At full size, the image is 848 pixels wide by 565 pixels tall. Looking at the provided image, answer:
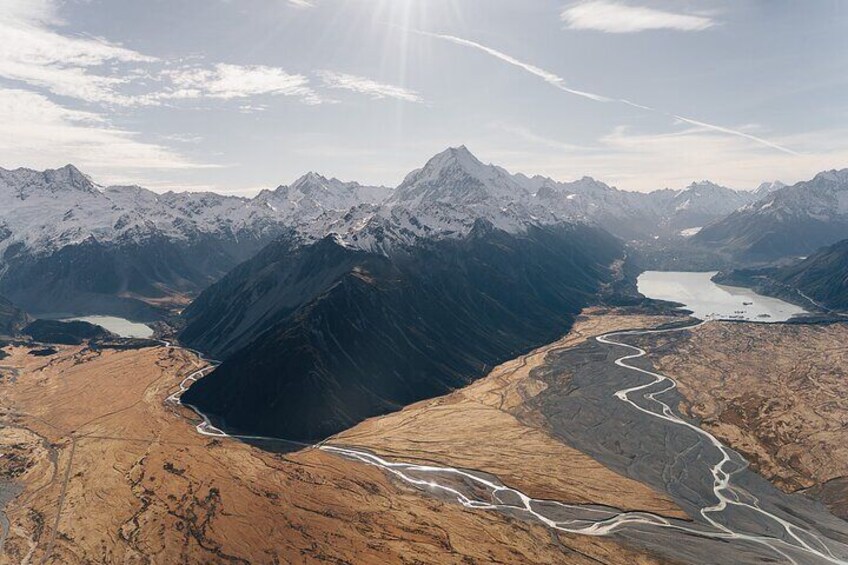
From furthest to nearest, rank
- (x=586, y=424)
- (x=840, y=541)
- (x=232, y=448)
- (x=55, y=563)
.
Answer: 1. (x=586, y=424)
2. (x=232, y=448)
3. (x=840, y=541)
4. (x=55, y=563)

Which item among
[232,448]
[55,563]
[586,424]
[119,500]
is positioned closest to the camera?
[55,563]

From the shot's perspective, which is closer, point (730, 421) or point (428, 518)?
point (428, 518)

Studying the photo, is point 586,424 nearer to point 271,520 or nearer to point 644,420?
point 644,420

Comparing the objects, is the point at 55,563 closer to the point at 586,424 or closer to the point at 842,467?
the point at 586,424

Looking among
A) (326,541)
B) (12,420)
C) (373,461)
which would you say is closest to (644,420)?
(373,461)

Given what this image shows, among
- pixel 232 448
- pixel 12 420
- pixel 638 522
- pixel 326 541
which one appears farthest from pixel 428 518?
pixel 12 420

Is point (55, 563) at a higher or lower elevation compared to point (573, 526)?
lower
